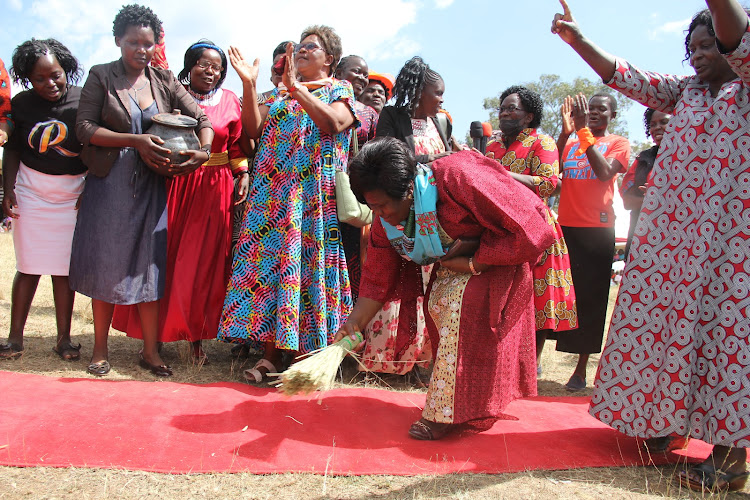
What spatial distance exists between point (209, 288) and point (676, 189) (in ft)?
9.96

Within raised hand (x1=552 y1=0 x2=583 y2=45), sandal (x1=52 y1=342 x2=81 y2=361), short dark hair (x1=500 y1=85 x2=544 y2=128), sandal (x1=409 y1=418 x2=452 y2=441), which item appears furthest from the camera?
short dark hair (x1=500 y1=85 x2=544 y2=128)

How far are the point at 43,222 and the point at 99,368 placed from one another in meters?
1.13

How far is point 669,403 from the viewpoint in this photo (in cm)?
273

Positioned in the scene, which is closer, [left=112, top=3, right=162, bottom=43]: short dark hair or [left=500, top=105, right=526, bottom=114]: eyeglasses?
[left=112, top=3, right=162, bottom=43]: short dark hair

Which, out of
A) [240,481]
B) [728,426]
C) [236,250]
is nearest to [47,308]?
[236,250]

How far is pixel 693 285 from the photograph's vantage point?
2699 millimetres

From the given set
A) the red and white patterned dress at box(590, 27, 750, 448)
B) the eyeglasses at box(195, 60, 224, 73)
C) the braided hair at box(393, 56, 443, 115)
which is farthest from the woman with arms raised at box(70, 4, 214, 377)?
the red and white patterned dress at box(590, 27, 750, 448)

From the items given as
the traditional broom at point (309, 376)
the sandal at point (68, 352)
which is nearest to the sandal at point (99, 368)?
the sandal at point (68, 352)

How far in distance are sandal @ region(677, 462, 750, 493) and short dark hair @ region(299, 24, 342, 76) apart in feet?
10.9

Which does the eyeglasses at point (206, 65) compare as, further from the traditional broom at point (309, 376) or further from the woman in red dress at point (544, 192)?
the traditional broom at point (309, 376)

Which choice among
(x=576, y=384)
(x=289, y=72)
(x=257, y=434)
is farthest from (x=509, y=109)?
(x=257, y=434)

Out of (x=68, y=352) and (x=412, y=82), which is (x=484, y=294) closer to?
(x=412, y=82)

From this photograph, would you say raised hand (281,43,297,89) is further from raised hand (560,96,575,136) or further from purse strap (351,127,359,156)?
raised hand (560,96,575,136)

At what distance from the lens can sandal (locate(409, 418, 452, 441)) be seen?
10.1ft
